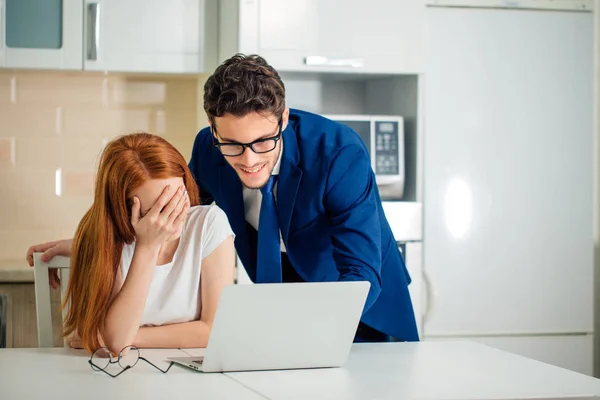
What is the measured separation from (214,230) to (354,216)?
0.34 metres

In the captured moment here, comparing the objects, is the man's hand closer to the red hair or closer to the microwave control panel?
the red hair

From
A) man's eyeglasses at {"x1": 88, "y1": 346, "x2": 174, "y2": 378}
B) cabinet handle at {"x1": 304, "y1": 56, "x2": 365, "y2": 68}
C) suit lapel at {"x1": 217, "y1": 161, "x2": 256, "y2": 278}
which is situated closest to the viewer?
man's eyeglasses at {"x1": 88, "y1": 346, "x2": 174, "y2": 378}

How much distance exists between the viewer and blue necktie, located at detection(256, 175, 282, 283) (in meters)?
1.99

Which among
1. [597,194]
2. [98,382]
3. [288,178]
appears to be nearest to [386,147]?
[597,194]

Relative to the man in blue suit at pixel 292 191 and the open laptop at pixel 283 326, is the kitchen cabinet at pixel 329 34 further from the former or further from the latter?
the open laptop at pixel 283 326

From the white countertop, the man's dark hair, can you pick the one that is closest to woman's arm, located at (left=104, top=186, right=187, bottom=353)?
the man's dark hair

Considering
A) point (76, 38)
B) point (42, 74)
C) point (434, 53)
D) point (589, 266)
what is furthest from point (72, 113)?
point (589, 266)

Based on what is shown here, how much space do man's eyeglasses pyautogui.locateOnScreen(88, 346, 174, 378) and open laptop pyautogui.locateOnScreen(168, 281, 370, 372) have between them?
0.10 m

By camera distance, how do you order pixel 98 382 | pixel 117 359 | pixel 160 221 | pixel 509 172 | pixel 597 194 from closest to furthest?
pixel 98 382 < pixel 117 359 < pixel 160 221 < pixel 509 172 < pixel 597 194

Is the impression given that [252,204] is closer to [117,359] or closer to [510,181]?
[117,359]

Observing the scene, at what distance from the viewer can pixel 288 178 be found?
2.00m

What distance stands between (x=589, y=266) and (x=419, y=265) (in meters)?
0.69

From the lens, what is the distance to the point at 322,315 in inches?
59.4

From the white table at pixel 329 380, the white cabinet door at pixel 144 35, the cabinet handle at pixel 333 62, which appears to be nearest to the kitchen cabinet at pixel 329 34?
the cabinet handle at pixel 333 62
